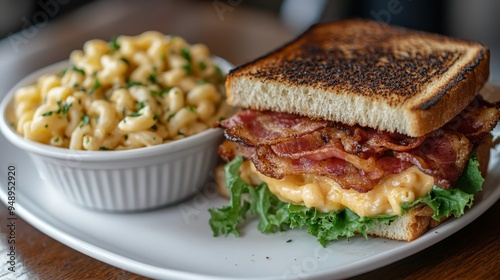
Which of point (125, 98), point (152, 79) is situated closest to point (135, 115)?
point (125, 98)

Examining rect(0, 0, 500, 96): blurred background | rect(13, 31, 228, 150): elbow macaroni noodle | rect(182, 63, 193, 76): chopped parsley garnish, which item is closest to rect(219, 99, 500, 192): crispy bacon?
rect(13, 31, 228, 150): elbow macaroni noodle

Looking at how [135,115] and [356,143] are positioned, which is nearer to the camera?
[356,143]

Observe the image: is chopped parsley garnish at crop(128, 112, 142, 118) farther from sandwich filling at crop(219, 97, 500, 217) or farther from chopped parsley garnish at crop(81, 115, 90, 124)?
sandwich filling at crop(219, 97, 500, 217)

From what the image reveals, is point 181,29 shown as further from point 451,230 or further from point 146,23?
point 451,230

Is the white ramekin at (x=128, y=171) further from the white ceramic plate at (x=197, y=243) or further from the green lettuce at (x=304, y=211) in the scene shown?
the green lettuce at (x=304, y=211)

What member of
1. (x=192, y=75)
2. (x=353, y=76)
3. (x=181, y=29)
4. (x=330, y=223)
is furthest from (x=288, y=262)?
(x=181, y=29)

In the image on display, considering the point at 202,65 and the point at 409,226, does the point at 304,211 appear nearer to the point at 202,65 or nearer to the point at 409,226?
the point at 409,226
